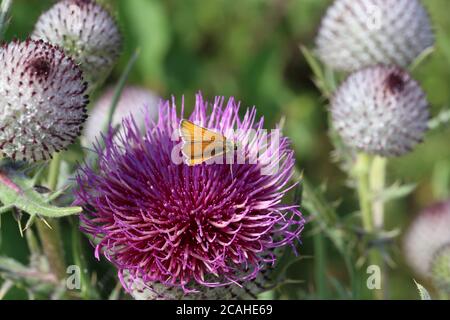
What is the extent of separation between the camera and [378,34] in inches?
169

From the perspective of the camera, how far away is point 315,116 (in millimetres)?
6938

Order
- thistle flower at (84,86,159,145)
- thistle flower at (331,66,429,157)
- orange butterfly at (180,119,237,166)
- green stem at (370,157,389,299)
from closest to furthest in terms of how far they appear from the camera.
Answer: orange butterfly at (180,119,237,166)
thistle flower at (331,66,429,157)
green stem at (370,157,389,299)
thistle flower at (84,86,159,145)

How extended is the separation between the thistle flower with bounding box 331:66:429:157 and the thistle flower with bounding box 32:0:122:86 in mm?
1423

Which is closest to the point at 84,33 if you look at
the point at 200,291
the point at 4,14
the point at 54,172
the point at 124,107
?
the point at 4,14

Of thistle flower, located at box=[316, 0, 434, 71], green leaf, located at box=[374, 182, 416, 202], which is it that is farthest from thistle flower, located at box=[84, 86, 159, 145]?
green leaf, located at box=[374, 182, 416, 202]

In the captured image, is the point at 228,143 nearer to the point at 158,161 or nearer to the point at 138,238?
the point at 158,161

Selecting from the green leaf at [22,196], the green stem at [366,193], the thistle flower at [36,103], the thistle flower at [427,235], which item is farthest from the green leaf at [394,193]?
the green leaf at [22,196]

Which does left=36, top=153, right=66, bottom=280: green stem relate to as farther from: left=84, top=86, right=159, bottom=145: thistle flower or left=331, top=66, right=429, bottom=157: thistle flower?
left=331, top=66, right=429, bottom=157: thistle flower

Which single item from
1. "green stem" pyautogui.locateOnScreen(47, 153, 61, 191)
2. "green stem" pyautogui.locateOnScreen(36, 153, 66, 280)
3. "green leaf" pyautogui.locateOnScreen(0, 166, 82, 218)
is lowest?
"green stem" pyautogui.locateOnScreen(36, 153, 66, 280)

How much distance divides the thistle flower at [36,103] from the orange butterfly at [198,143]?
448 millimetres

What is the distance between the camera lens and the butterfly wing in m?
2.86

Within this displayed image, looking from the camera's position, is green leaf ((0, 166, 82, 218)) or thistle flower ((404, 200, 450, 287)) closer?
green leaf ((0, 166, 82, 218))

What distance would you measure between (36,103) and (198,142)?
685 millimetres
